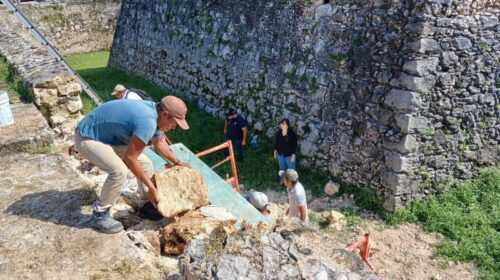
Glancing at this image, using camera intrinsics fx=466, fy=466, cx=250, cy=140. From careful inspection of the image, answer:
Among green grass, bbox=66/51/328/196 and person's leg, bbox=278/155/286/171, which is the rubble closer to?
green grass, bbox=66/51/328/196

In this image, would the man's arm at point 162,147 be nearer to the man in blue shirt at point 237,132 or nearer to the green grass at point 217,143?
the green grass at point 217,143

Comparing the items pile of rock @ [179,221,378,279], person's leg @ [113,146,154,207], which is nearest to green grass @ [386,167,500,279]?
pile of rock @ [179,221,378,279]

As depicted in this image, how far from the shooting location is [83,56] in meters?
20.7

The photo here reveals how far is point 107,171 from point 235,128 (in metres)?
5.21

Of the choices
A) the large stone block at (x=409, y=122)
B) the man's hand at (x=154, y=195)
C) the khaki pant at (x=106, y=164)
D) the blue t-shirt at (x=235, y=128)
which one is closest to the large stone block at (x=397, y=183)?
the large stone block at (x=409, y=122)

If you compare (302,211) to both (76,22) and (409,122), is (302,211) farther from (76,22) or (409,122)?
(76,22)

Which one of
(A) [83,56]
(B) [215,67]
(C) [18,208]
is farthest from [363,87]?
(A) [83,56]

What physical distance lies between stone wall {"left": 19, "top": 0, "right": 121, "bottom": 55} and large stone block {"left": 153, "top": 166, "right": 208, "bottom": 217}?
60.4 ft

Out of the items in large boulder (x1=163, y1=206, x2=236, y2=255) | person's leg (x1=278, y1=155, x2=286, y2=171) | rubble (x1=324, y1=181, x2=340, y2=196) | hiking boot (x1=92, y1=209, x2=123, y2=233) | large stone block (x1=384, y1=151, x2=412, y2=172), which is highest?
hiking boot (x1=92, y1=209, x2=123, y2=233)

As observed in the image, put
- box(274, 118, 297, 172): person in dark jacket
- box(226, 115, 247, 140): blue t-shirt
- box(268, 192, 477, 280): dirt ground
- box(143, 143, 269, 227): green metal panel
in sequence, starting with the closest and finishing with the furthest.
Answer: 1. box(143, 143, 269, 227): green metal panel
2. box(268, 192, 477, 280): dirt ground
3. box(274, 118, 297, 172): person in dark jacket
4. box(226, 115, 247, 140): blue t-shirt

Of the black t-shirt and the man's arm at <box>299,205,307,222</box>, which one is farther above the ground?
the black t-shirt

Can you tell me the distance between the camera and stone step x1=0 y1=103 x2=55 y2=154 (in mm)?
5215

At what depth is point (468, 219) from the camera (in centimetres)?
678

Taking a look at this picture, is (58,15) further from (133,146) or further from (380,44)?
(133,146)
